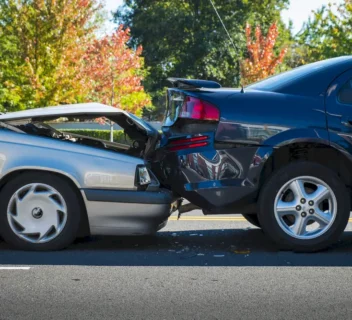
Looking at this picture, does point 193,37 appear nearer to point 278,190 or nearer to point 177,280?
point 278,190

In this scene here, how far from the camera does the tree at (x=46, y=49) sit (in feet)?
94.4

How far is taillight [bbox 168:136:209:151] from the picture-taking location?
6422 mm

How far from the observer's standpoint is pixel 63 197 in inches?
252

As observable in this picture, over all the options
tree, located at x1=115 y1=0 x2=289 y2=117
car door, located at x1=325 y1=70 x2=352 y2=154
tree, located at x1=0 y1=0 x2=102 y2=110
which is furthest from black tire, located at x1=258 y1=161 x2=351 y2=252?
tree, located at x1=115 y1=0 x2=289 y2=117

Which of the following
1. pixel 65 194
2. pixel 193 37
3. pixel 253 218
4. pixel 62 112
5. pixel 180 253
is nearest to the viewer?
pixel 65 194

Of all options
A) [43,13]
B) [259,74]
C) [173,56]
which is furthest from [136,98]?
[173,56]

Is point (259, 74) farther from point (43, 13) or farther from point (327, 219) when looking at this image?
point (327, 219)

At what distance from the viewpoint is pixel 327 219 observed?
6.42 meters

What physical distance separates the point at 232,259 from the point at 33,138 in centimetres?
188

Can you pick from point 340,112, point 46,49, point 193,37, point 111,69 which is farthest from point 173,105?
point 193,37

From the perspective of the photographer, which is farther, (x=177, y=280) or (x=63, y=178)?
(x=63, y=178)

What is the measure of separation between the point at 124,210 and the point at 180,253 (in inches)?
23.1

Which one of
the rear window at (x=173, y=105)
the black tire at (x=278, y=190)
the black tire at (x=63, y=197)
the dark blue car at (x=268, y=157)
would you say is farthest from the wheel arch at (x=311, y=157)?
the black tire at (x=63, y=197)

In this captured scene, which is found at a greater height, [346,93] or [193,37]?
[193,37]
